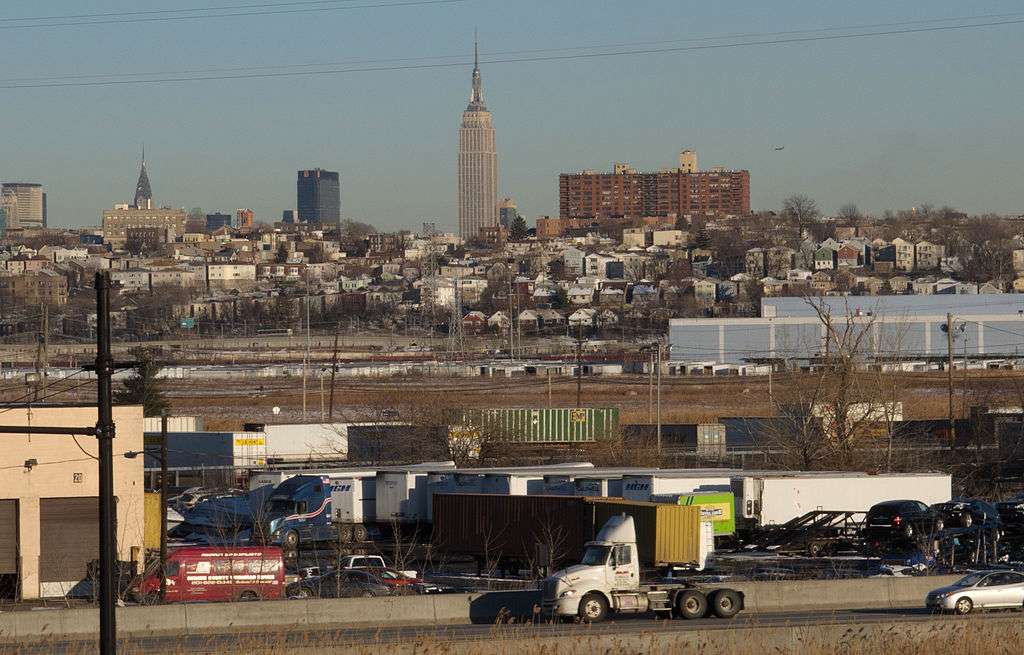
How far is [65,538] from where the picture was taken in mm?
30172

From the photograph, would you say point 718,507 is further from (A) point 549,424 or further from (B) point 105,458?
(A) point 549,424

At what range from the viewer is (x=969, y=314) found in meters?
117

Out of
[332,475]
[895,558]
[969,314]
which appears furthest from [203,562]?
[969,314]


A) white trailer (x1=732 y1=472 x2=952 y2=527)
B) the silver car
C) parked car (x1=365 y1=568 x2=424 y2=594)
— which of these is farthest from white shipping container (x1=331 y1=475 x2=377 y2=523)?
the silver car

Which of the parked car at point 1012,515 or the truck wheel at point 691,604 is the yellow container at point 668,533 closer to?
the truck wheel at point 691,604

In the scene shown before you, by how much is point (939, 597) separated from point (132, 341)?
147 m

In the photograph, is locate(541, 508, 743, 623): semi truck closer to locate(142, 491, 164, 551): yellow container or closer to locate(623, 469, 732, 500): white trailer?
locate(623, 469, 732, 500): white trailer

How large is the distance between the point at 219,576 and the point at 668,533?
27.2ft

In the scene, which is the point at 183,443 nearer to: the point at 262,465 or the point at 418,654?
the point at 262,465

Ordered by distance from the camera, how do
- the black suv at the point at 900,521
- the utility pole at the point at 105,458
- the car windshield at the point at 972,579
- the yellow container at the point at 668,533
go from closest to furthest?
the utility pole at the point at 105,458
the car windshield at the point at 972,579
the yellow container at the point at 668,533
the black suv at the point at 900,521

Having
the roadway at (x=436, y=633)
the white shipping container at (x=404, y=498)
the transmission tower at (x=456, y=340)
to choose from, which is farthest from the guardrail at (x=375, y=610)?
the transmission tower at (x=456, y=340)

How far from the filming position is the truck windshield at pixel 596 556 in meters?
23.0

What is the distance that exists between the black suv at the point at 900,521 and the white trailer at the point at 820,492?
1856 millimetres

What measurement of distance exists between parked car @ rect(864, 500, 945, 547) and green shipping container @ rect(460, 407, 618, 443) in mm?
23636
